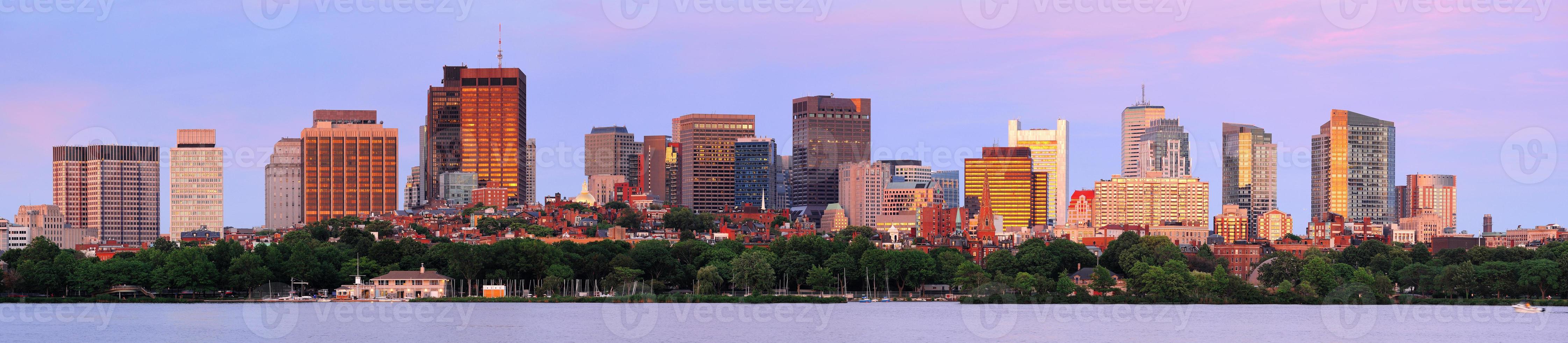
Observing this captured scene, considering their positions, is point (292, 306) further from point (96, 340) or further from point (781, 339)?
point (781, 339)

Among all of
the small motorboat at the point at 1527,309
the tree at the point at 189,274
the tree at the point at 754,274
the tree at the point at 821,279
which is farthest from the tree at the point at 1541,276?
the tree at the point at 189,274

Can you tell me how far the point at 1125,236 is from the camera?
17800cm

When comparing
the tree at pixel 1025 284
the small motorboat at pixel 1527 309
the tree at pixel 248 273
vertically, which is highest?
the tree at pixel 248 273

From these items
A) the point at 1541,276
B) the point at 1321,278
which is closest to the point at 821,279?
the point at 1321,278

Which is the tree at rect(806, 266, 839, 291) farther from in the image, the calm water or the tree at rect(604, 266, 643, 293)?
the tree at rect(604, 266, 643, 293)

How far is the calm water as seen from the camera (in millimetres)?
90938

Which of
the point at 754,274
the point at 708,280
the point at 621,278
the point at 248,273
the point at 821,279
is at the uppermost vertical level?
the point at 248,273

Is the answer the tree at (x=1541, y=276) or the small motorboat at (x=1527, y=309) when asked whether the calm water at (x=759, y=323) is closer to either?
the small motorboat at (x=1527, y=309)

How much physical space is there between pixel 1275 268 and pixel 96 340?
297 feet

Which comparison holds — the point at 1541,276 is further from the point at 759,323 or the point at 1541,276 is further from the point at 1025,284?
the point at 759,323

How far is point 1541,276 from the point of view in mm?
127562

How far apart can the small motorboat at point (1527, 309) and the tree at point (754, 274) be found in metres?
51.2

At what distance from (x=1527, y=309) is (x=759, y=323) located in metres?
50.8

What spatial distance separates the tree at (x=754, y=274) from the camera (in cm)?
13388
